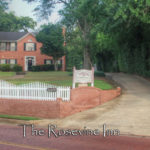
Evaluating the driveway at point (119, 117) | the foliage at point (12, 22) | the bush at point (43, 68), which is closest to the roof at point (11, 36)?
the bush at point (43, 68)

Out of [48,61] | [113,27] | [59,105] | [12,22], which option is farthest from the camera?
[12,22]

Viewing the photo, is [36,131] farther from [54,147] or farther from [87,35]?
[87,35]

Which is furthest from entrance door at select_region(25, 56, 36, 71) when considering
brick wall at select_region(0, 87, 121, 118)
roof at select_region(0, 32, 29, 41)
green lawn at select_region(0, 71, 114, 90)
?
brick wall at select_region(0, 87, 121, 118)

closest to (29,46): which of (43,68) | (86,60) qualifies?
(43,68)

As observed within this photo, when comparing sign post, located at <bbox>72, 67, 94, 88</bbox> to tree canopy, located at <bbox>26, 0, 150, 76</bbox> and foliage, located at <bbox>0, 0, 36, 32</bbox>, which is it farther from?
foliage, located at <bbox>0, 0, 36, 32</bbox>

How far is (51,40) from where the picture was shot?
37.2 metres

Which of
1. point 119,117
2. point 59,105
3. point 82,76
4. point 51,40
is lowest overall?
point 119,117

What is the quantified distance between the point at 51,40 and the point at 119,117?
1067 inches

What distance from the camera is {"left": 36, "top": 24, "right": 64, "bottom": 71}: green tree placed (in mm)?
36812

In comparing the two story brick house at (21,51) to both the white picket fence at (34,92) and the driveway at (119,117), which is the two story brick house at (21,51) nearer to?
the white picket fence at (34,92)

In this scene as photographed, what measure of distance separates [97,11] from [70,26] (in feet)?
24.3

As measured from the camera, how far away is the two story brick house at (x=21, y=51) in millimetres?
42688

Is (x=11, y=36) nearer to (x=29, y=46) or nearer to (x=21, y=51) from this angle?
(x=21, y=51)

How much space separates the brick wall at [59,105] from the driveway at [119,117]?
0.43 meters
